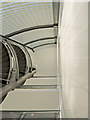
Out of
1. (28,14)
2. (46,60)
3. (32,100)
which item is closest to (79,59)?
(28,14)

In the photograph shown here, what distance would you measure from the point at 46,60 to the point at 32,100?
7432mm

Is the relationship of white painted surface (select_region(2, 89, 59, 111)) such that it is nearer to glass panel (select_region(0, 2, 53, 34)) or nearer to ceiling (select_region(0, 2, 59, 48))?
ceiling (select_region(0, 2, 59, 48))

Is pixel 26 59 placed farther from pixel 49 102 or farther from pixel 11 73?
pixel 11 73

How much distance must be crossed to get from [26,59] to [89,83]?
7168mm

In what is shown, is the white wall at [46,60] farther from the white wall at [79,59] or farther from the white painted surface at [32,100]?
the white wall at [79,59]

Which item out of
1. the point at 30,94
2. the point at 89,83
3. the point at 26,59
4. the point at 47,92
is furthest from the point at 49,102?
the point at 89,83

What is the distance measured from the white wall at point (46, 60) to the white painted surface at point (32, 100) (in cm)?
698

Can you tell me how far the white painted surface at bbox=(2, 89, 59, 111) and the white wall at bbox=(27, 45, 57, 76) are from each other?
6985mm

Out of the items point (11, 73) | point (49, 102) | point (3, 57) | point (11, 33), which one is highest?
point (11, 33)

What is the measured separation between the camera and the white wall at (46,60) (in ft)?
48.5

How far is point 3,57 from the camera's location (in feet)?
14.9

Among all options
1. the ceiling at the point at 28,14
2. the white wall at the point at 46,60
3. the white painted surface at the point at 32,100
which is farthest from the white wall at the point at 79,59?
the white wall at the point at 46,60

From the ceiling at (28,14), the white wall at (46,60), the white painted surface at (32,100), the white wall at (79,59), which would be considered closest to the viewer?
the white wall at (79,59)

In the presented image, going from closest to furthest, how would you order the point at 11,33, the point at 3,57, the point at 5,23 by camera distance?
the point at 3,57 < the point at 5,23 < the point at 11,33
